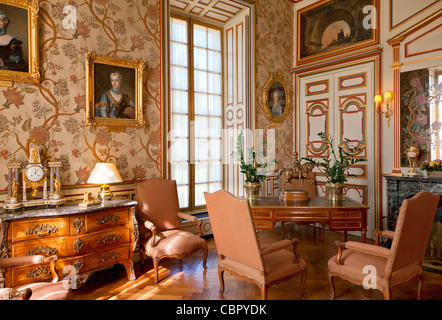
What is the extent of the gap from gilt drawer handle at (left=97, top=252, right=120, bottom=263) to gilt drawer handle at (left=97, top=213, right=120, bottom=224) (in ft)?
1.07

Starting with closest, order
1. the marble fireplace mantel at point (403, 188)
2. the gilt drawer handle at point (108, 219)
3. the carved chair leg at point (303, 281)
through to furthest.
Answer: the carved chair leg at point (303, 281)
the gilt drawer handle at point (108, 219)
the marble fireplace mantel at point (403, 188)

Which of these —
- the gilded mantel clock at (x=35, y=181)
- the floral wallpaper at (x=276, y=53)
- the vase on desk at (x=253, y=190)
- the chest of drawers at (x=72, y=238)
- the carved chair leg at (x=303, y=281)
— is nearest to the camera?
the chest of drawers at (x=72, y=238)

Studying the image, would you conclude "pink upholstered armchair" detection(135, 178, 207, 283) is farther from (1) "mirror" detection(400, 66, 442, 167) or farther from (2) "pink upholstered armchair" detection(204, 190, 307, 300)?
(1) "mirror" detection(400, 66, 442, 167)

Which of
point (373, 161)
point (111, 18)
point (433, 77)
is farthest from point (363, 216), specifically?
point (111, 18)

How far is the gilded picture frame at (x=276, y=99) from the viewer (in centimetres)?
541

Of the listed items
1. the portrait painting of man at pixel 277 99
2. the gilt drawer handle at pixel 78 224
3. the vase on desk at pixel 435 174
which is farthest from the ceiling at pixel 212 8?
the vase on desk at pixel 435 174

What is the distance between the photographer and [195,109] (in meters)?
4.98

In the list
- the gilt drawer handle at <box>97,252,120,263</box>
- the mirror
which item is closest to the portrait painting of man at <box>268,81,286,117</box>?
the mirror

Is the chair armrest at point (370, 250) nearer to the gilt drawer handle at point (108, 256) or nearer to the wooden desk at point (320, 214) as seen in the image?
the wooden desk at point (320, 214)

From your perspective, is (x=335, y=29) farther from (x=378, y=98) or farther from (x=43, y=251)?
(x=43, y=251)

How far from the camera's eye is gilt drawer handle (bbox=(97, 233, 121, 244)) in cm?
301

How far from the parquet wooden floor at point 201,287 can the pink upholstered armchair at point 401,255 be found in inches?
17.9

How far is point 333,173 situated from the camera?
3.54 metres

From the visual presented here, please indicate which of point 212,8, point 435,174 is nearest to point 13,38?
point 212,8
